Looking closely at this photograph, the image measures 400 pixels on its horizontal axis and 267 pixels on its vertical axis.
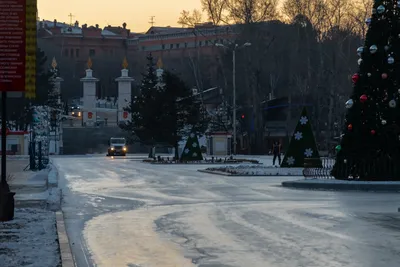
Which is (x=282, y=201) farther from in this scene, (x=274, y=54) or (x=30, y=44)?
(x=274, y=54)

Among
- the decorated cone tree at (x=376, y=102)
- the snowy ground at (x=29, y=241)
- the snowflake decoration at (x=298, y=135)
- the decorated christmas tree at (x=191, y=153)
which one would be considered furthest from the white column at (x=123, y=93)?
the snowy ground at (x=29, y=241)

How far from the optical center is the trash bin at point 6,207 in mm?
15914

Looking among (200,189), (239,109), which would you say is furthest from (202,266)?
(239,109)

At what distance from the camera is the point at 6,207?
52.3 feet

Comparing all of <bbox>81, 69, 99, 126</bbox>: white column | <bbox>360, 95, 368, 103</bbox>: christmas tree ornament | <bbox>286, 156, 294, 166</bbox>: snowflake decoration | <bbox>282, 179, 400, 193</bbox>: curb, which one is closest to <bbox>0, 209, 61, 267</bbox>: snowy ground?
<bbox>282, 179, 400, 193</bbox>: curb

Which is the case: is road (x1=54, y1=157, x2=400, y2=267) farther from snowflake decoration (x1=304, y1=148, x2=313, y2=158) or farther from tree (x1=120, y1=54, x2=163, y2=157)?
tree (x1=120, y1=54, x2=163, y2=157)

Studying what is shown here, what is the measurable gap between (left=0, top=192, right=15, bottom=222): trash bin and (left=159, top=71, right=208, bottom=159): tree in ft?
163

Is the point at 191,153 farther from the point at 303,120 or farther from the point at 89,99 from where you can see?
the point at 89,99

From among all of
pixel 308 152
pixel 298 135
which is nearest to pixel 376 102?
pixel 298 135

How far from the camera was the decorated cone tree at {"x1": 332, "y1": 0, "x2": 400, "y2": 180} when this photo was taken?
2783cm

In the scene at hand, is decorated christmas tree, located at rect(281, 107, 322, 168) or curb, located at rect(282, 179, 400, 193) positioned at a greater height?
decorated christmas tree, located at rect(281, 107, 322, 168)

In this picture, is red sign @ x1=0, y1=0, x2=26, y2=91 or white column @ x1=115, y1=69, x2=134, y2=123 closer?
red sign @ x1=0, y1=0, x2=26, y2=91

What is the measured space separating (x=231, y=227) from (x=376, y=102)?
13.7 m

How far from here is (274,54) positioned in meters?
87.2
